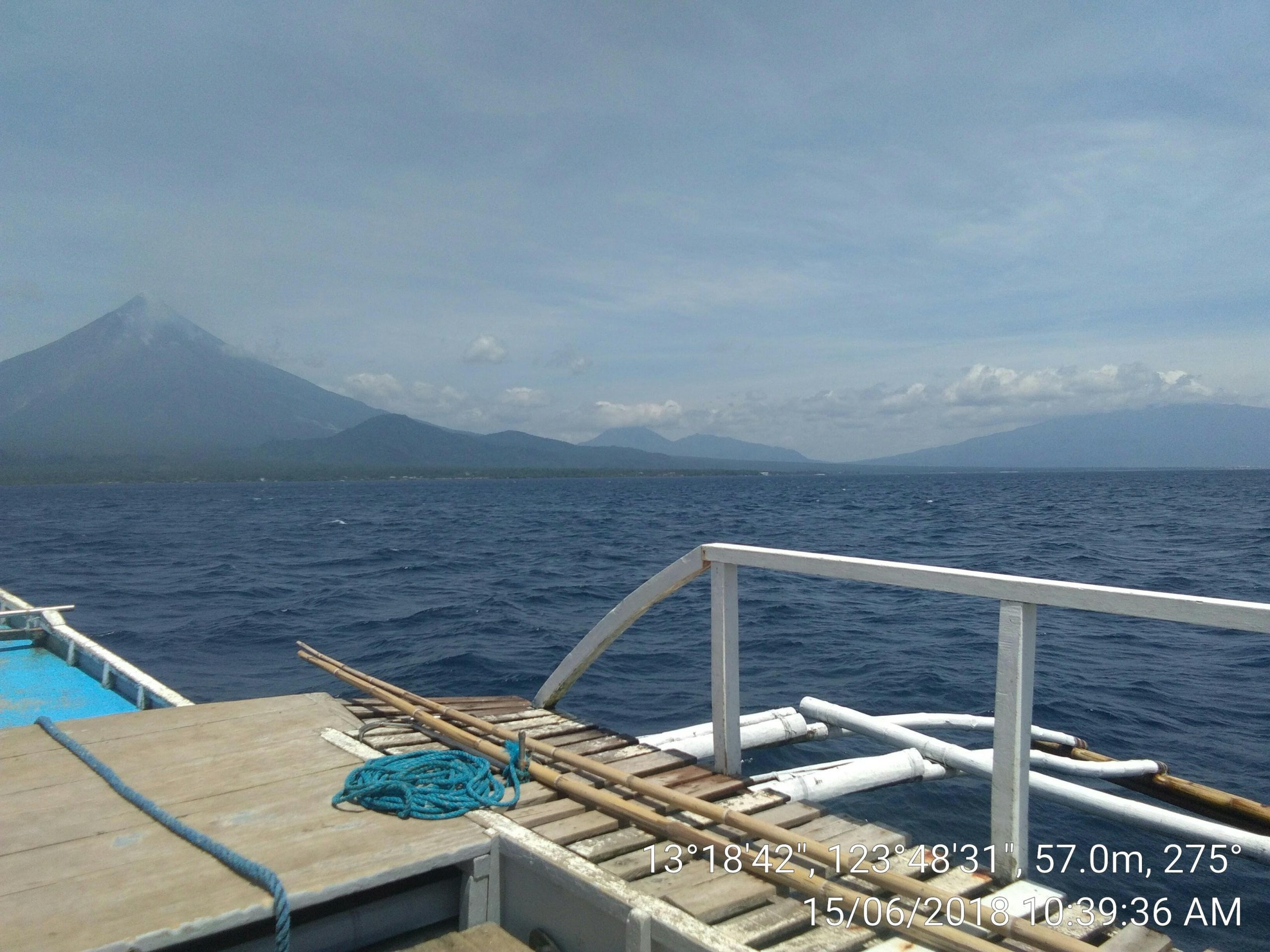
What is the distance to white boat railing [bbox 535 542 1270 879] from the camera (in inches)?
106

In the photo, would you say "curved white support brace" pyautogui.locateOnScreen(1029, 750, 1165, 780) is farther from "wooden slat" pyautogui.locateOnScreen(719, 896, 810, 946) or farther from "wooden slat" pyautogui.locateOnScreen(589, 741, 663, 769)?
"wooden slat" pyautogui.locateOnScreen(719, 896, 810, 946)

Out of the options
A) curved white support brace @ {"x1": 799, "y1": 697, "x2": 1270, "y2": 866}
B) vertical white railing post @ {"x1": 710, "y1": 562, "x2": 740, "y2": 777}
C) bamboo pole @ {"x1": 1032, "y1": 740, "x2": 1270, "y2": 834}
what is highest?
vertical white railing post @ {"x1": 710, "y1": 562, "x2": 740, "y2": 777}

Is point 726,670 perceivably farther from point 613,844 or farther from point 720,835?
point 613,844

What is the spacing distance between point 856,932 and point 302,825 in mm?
2337

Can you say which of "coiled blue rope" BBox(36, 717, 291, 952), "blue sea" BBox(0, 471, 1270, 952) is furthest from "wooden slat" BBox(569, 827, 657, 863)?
"blue sea" BBox(0, 471, 1270, 952)

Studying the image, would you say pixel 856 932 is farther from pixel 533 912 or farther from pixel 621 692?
pixel 621 692

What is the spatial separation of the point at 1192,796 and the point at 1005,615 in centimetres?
549

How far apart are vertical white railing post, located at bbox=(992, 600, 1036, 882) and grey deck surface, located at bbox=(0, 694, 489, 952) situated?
81.4 inches

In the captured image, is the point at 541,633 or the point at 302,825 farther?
the point at 541,633

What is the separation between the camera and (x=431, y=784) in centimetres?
399

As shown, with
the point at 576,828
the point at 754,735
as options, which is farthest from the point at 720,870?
the point at 754,735

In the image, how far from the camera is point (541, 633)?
1708cm

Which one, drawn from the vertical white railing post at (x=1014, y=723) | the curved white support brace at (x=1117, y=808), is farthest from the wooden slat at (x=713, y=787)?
the curved white support brace at (x=1117, y=808)

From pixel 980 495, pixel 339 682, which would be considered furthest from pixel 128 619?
pixel 980 495
